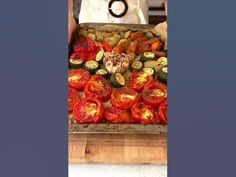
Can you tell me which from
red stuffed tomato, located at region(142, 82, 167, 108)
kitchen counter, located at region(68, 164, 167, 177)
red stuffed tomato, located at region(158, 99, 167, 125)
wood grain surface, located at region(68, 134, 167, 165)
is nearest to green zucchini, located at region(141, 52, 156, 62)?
red stuffed tomato, located at region(142, 82, 167, 108)

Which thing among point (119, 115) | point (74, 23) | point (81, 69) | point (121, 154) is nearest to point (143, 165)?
point (121, 154)

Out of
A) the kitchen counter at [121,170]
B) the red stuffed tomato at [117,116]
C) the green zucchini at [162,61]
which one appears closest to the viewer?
the kitchen counter at [121,170]

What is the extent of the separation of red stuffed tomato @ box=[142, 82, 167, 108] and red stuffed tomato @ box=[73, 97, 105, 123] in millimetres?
185

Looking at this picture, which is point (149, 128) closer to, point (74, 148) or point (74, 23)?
point (74, 148)

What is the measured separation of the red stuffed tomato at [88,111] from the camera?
1.91m

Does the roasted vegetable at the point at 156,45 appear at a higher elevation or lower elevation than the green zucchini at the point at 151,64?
higher

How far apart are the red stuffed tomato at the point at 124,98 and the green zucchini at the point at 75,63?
178 millimetres

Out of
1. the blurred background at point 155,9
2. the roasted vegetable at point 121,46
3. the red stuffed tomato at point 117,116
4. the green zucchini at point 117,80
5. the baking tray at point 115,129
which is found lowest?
the baking tray at point 115,129

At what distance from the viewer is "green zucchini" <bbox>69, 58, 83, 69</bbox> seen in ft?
6.54

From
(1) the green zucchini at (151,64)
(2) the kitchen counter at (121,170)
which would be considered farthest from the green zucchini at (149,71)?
(2) the kitchen counter at (121,170)

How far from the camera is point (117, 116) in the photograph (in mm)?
1947

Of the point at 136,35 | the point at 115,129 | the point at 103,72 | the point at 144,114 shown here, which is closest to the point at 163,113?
the point at 144,114

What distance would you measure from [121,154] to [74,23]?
1.82ft

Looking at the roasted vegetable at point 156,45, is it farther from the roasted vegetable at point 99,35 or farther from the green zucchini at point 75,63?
the green zucchini at point 75,63
